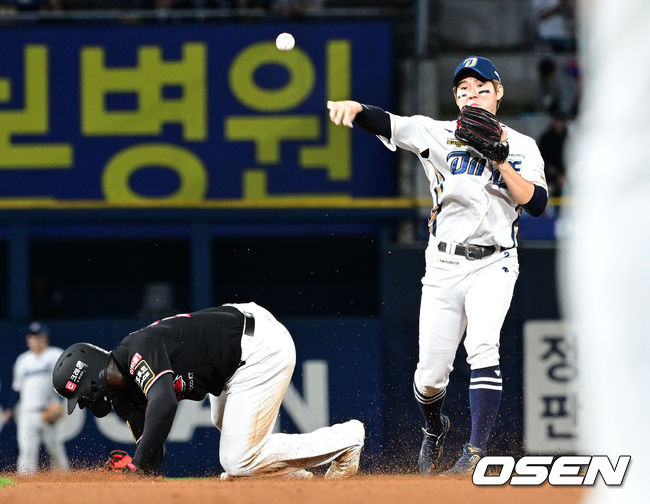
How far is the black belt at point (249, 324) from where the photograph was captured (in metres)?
5.63

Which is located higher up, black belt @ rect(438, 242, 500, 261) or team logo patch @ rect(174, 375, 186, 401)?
black belt @ rect(438, 242, 500, 261)

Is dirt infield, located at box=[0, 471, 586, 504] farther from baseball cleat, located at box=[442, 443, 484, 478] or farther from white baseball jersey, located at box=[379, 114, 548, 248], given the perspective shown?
white baseball jersey, located at box=[379, 114, 548, 248]

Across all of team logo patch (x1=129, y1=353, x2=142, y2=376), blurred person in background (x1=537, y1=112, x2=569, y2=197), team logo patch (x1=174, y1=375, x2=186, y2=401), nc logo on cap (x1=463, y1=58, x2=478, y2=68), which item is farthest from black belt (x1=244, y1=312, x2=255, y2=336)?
blurred person in background (x1=537, y1=112, x2=569, y2=197)

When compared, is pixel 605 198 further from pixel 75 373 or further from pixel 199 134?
pixel 199 134

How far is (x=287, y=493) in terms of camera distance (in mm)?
4316

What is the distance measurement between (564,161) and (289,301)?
3.26m

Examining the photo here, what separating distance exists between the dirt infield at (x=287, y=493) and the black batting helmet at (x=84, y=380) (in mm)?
547

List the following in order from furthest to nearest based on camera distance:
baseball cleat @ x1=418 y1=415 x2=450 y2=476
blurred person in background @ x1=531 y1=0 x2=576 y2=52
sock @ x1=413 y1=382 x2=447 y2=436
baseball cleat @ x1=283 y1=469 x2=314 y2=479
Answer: blurred person in background @ x1=531 y1=0 x2=576 y2=52, baseball cleat @ x1=418 y1=415 x2=450 y2=476, sock @ x1=413 y1=382 x2=447 y2=436, baseball cleat @ x1=283 y1=469 x2=314 y2=479

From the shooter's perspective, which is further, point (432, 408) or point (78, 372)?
point (432, 408)

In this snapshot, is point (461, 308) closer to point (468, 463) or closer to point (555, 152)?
point (468, 463)

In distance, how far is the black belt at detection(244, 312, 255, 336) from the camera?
5629 millimetres

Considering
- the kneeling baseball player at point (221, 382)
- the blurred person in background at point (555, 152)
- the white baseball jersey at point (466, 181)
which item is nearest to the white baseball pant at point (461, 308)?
the white baseball jersey at point (466, 181)

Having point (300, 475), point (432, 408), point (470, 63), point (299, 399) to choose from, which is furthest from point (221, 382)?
point (299, 399)

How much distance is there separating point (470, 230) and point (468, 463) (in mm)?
1161
